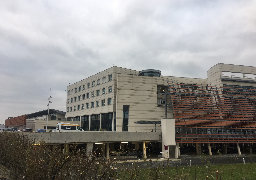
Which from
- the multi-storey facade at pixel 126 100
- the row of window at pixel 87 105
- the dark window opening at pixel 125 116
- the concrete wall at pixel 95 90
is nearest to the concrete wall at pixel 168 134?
the multi-storey facade at pixel 126 100

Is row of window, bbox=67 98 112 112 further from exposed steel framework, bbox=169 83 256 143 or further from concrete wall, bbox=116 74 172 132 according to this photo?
exposed steel framework, bbox=169 83 256 143

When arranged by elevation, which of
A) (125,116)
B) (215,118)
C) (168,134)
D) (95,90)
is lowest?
(168,134)

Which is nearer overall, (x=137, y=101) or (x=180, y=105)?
(x=180, y=105)

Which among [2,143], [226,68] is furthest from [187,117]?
[2,143]

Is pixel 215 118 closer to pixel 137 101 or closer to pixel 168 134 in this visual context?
pixel 168 134

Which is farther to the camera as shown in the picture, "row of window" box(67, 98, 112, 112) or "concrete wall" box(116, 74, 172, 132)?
"row of window" box(67, 98, 112, 112)

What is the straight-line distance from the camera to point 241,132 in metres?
50.6

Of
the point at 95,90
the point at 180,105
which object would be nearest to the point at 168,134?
the point at 180,105

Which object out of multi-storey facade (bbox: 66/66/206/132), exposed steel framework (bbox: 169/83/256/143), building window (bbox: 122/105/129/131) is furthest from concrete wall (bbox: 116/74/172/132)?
exposed steel framework (bbox: 169/83/256/143)

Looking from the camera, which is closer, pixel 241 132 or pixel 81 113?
pixel 241 132

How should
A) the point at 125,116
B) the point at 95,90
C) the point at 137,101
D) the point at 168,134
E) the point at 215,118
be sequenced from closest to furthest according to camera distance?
the point at 168,134, the point at 215,118, the point at 137,101, the point at 125,116, the point at 95,90

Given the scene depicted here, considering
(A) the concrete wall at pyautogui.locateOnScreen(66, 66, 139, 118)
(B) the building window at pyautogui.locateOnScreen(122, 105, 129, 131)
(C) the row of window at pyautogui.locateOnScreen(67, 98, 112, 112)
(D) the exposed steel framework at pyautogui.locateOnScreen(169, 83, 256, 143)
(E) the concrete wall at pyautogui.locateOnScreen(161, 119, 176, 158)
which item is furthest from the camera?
(C) the row of window at pyautogui.locateOnScreen(67, 98, 112, 112)

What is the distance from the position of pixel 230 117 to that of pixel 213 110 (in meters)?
5.41

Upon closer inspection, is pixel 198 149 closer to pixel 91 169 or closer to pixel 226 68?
pixel 226 68
